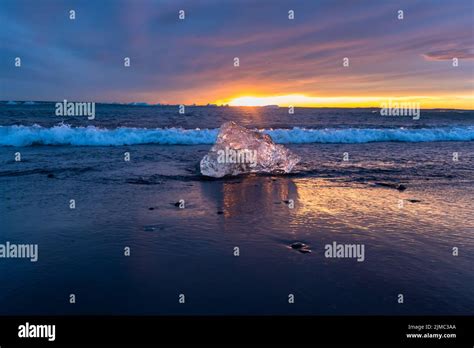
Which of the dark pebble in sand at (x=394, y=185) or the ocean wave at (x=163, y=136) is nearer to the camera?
the dark pebble in sand at (x=394, y=185)

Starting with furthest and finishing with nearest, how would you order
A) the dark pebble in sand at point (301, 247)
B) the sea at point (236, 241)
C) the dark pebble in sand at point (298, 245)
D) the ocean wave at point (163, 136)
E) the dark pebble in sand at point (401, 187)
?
the ocean wave at point (163, 136) < the dark pebble in sand at point (401, 187) < the dark pebble in sand at point (298, 245) < the dark pebble in sand at point (301, 247) < the sea at point (236, 241)

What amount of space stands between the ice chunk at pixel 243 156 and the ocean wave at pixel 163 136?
1113cm

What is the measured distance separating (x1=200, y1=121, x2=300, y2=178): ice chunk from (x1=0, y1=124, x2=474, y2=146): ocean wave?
1113 centimetres

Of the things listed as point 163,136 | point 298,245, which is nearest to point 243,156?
point 298,245

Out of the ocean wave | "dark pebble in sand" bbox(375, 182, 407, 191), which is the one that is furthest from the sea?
the ocean wave

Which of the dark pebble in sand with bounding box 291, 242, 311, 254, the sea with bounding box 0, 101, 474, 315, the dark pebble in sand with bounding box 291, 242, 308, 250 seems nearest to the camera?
the sea with bounding box 0, 101, 474, 315

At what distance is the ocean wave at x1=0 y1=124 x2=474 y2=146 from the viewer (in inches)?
867

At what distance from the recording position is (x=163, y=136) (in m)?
24.1

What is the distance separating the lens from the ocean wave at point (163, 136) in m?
22.0

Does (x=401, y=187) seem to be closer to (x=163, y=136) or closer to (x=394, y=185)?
(x=394, y=185)

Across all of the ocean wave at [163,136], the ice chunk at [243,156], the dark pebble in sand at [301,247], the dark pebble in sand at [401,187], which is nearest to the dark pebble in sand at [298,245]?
the dark pebble in sand at [301,247]

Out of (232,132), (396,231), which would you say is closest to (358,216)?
(396,231)

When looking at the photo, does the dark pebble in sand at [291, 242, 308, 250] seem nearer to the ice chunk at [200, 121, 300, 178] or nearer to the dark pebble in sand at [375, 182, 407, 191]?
the dark pebble in sand at [375, 182, 407, 191]

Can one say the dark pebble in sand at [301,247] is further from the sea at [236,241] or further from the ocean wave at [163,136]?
the ocean wave at [163,136]
